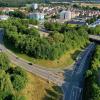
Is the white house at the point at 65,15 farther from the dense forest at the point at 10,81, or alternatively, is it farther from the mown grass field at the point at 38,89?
the dense forest at the point at 10,81

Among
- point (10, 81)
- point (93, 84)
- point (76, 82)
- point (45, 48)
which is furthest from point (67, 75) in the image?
point (10, 81)

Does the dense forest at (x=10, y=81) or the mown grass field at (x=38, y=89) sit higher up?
the dense forest at (x=10, y=81)

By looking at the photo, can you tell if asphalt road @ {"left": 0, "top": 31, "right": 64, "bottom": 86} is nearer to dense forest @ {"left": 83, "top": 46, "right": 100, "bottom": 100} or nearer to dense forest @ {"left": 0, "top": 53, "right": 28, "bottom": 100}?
dense forest @ {"left": 83, "top": 46, "right": 100, "bottom": 100}

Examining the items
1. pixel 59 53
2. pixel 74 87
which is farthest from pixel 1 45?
pixel 74 87

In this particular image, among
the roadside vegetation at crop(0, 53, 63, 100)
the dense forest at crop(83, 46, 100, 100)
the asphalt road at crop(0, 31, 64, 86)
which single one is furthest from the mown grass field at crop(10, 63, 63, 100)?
the dense forest at crop(83, 46, 100, 100)

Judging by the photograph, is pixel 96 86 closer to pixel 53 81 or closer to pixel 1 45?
pixel 53 81

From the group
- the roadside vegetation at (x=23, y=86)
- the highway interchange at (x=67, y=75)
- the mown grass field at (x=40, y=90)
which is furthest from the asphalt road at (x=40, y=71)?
the roadside vegetation at (x=23, y=86)
